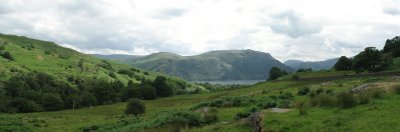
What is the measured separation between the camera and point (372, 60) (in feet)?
340

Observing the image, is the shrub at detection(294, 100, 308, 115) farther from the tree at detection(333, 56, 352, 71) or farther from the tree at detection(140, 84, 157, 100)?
the tree at detection(140, 84, 157, 100)

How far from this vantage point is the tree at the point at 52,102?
14950 cm

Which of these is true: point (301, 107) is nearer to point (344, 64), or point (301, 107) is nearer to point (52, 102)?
point (344, 64)

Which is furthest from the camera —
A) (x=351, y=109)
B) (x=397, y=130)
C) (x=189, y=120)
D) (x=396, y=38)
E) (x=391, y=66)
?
(x=396, y=38)

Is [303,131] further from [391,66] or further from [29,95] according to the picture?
[29,95]

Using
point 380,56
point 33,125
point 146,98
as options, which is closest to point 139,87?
point 146,98

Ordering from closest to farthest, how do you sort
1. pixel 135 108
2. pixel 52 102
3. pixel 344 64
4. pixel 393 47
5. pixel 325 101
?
pixel 325 101 < pixel 135 108 < pixel 393 47 < pixel 344 64 < pixel 52 102

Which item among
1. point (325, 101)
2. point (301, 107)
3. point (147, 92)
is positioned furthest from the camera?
point (147, 92)

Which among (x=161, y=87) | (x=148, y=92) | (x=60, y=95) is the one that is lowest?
(x=148, y=92)

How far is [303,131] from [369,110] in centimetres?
531

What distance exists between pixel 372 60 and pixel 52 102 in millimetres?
110905

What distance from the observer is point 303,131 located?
22016mm

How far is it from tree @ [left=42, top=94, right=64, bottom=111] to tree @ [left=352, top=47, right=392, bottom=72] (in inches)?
4131

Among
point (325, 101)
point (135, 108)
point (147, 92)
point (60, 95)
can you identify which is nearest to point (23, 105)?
point (60, 95)
